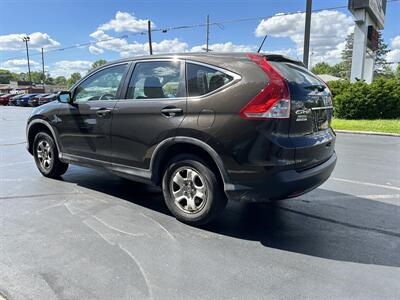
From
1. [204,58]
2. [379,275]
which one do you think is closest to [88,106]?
[204,58]

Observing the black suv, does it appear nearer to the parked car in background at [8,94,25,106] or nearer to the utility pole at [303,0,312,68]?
the utility pole at [303,0,312,68]

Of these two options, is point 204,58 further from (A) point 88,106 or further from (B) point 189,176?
(A) point 88,106

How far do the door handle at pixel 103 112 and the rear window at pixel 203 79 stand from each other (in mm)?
1246

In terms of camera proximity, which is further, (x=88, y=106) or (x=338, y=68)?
(x=338, y=68)

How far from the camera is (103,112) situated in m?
4.52

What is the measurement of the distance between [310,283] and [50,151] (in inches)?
174

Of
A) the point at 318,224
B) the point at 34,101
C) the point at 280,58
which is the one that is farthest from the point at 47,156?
the point at 34,101

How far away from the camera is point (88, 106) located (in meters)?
4.77

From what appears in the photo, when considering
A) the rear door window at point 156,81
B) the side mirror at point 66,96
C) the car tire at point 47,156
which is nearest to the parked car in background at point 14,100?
the car tire at point 47,156

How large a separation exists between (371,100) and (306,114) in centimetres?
1398

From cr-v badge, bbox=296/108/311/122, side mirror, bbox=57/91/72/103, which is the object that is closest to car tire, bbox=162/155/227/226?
cr-v badge, bbox=296/108/311/122

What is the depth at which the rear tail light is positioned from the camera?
3.24 meters

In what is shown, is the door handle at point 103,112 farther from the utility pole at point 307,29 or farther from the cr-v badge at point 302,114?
the utility pole at point 307,29

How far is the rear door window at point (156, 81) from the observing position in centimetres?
389
